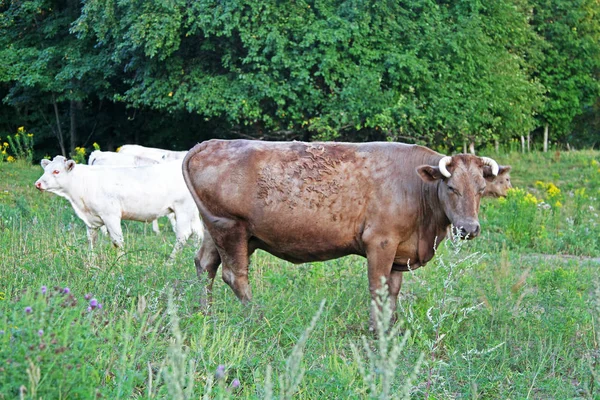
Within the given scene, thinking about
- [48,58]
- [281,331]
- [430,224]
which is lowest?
[48,58]

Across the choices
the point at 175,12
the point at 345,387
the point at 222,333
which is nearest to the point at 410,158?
the point at 222,333

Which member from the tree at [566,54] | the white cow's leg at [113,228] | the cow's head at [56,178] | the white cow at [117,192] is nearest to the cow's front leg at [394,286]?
the white cow at [117,192]

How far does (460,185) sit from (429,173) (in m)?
0.27

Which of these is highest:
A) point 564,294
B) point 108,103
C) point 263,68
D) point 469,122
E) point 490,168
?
point 490,168

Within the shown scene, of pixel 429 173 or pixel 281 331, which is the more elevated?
pixel 429 173

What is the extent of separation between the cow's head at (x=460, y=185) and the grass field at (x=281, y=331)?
1.73 ft

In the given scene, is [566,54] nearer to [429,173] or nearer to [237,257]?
[429,173]

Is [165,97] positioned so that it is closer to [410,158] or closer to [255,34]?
[255,34]

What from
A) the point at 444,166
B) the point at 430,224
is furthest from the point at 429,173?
the point at 430,224

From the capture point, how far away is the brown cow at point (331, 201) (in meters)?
7.16

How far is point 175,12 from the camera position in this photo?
61.3 ft

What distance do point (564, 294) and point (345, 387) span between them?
10.5 ft

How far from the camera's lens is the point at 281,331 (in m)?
6.46

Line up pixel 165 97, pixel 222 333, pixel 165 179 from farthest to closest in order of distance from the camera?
pixel 165 97 < pixel 165 179 < pixel 222 333
